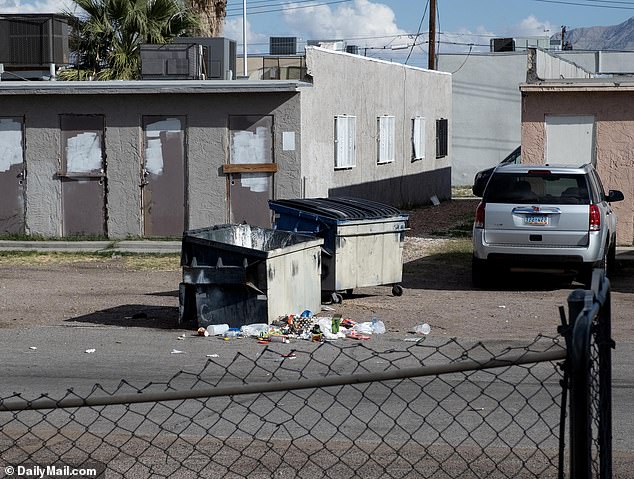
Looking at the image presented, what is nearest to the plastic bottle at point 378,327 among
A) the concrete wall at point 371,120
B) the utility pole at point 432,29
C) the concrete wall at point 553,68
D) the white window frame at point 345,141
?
the concrete wall at point 371,120

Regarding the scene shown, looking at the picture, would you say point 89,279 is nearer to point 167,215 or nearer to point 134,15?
point 167,215

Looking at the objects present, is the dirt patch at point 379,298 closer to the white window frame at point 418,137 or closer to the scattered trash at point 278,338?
the scattered trash at point 278,338

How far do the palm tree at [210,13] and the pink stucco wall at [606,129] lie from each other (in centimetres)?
1072

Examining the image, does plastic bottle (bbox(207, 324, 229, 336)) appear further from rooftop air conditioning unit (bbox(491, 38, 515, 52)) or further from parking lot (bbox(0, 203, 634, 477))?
rooftop air conditioning unit (bbox(491, 38, 515, 52))

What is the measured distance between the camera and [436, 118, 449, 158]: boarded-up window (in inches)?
1308

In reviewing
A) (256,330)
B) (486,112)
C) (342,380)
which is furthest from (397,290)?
(486,112)

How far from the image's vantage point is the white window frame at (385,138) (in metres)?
26.3

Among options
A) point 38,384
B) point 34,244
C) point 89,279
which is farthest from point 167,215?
point 38,384

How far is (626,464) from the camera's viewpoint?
6406mm

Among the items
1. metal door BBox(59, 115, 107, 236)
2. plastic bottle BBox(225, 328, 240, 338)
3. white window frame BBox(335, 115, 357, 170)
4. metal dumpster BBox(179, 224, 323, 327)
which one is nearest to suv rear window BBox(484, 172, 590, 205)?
metal dumpster BBox(179, 224, 323, 327)

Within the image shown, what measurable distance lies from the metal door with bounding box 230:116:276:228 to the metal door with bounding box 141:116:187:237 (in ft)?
3.45

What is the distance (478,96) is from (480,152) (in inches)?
93.7

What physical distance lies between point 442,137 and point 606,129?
1464cm

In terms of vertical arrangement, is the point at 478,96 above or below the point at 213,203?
above
